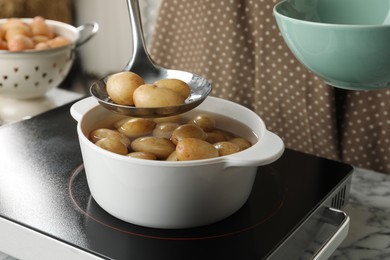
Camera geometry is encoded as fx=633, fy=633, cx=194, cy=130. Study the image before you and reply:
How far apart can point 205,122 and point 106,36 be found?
2.30 feet

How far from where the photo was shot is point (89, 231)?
636mm

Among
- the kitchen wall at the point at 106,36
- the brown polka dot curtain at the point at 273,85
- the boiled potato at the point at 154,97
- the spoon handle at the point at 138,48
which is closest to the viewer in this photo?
the boiled potato at the point at 154,97

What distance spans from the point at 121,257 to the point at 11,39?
0.52m

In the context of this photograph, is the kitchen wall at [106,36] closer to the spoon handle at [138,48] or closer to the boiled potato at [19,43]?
the boiled potato at [19,43]

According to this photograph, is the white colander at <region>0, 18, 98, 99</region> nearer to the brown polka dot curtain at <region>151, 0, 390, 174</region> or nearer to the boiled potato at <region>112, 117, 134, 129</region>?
the brown polka dot curtain at <region>151, 0, 390, 174</region>

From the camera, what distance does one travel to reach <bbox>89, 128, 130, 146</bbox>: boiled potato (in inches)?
26.5

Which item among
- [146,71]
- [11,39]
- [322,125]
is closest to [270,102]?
[322,125]

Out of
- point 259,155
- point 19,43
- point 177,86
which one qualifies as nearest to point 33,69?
point 19,43

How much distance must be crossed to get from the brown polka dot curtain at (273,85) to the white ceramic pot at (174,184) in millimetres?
329

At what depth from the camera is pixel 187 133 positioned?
2.19 feet

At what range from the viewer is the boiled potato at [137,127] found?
70cm

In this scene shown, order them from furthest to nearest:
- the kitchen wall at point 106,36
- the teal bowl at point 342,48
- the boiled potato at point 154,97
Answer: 1. the kitchen wall at point 106,36
2. the boiled potato at point 154,97
3. the teal bowl at point 342,48

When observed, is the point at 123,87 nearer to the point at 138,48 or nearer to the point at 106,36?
the point at 138,48

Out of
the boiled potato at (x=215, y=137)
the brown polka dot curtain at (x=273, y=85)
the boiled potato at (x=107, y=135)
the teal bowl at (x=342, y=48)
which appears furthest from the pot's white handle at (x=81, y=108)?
the brown polka dot curtain at (x=273, y=85)
